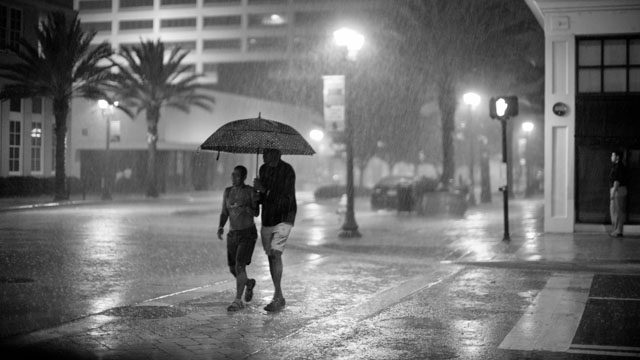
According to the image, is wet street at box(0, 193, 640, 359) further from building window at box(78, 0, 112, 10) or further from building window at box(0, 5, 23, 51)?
building window at box(78, 0, 112, 10)

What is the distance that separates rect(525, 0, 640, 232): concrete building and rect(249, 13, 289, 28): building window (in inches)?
3128

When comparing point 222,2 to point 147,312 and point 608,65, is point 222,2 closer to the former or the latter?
point 608,65

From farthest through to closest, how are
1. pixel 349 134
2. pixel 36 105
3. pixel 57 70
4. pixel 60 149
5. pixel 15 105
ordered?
1. pixel 36 105
2. pixel 15 105
3. pixel 60 149
4. pixel 57 70
5. pixel 349 134

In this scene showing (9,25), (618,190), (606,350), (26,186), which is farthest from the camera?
(9,25)

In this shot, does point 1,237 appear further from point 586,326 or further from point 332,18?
point 332,18

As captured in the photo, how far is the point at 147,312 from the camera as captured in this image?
358 inches

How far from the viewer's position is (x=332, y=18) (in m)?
94.3

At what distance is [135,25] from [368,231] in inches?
3469

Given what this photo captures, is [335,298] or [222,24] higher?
[222,24]

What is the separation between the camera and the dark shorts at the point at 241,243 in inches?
361

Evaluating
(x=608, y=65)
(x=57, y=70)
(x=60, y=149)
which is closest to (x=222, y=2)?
(x=57, y=70)

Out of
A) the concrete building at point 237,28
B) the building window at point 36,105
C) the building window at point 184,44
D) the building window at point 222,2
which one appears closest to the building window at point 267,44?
the concrete building at point 237,28

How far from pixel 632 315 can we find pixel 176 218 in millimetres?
20319

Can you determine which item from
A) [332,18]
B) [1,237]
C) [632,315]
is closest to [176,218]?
[1,237]
